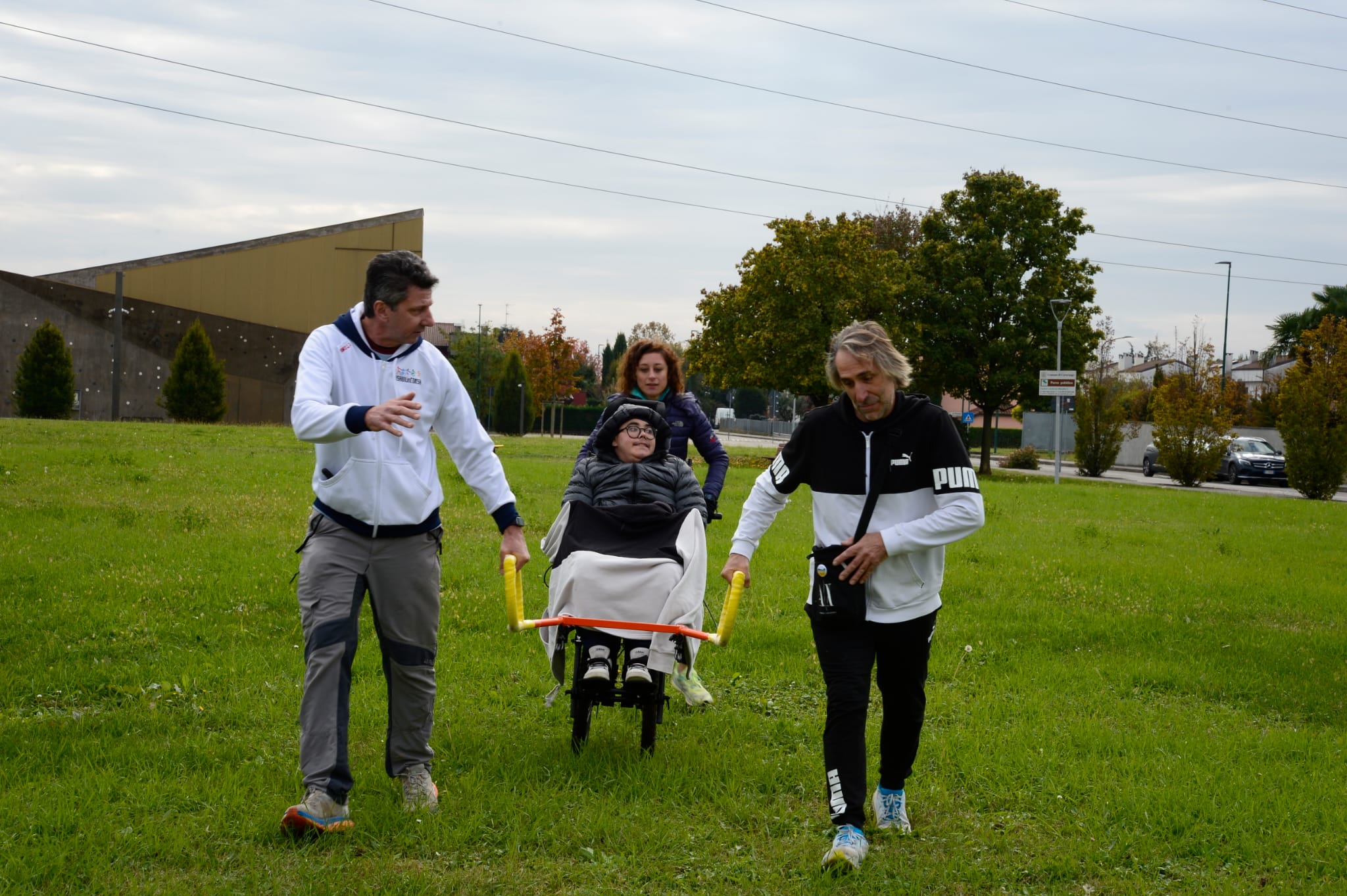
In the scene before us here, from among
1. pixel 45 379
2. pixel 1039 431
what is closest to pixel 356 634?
pixel 45 379

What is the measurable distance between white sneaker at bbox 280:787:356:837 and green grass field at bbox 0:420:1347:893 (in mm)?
63

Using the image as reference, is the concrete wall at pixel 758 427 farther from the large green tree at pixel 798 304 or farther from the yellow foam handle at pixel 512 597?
the yellow foam handle at pixel 512 597

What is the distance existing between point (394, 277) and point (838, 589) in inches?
82.6

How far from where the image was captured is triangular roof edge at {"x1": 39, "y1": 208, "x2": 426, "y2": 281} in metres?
53.0

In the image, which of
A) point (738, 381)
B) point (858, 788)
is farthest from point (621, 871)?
point (738, 381)

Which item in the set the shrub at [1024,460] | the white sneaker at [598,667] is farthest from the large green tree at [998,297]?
the white sneaker at [598,667]

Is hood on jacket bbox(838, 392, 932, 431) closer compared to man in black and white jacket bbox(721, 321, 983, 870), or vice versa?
man in black and white jacket bbox(721, 321, 983, 870)

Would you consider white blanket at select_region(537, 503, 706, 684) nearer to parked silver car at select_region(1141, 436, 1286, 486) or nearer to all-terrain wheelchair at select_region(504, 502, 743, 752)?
all-terrain wheelchair at select_region(504, 502, 743, 752)

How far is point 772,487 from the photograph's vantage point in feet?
16.0

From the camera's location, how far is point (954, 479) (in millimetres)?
4473

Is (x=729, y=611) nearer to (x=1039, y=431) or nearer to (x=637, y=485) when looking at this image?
(x=637, y=485)

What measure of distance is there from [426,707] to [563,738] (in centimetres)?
121

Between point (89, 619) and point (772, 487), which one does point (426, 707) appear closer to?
point (772, 487)

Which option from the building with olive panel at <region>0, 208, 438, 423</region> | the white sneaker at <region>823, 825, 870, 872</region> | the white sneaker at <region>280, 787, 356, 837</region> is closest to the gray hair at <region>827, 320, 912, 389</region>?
the white sneaker at <region>823, 825, 870, 872</region>
